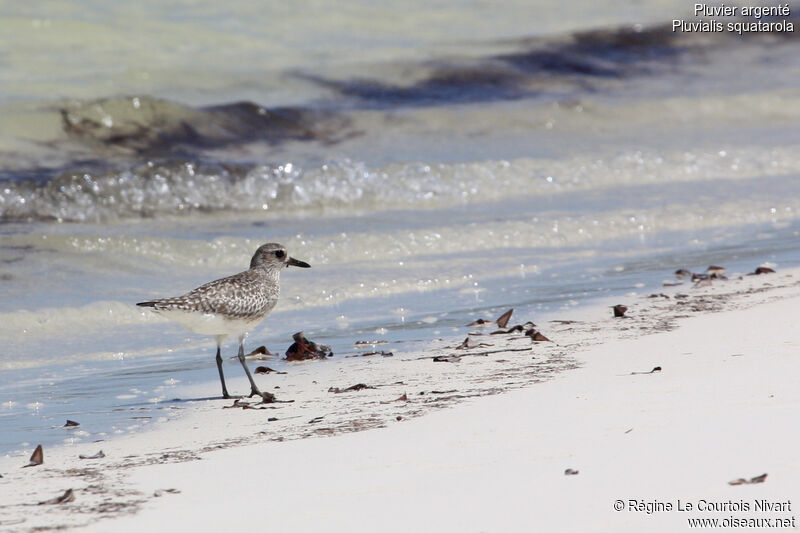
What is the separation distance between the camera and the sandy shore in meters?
3.40

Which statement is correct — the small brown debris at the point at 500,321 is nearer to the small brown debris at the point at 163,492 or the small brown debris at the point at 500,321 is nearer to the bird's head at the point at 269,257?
the bird's head at the point at 269,257

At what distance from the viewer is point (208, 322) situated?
6074 mm

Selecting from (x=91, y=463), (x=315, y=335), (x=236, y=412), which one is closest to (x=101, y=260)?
(x=315, y=335)

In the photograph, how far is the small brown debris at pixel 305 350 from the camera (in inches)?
259

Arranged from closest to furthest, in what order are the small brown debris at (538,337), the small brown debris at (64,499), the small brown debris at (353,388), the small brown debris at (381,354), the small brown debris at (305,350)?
the small brown debris at (64,499) < the small brown debris at (353,388) < the small brown debris at (538,337) < the small brown debris at (381,354) < the small brown debris at (305,350)

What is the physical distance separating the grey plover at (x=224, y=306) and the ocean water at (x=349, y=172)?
345 mm

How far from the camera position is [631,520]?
3209 mm

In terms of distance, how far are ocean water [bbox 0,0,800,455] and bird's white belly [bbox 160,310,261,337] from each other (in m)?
0.34

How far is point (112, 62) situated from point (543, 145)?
7.19 meters

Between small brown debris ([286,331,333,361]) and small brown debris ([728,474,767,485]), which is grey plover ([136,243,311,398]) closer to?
small brown debris ([286,331,333,361])

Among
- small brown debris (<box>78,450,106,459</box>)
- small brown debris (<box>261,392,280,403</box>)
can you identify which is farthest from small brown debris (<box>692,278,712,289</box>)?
small brown debris (<box>78,450,106,459</box>)

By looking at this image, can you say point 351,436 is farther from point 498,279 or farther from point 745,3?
point 745,3

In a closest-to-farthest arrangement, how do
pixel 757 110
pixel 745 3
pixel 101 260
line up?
pixel 101 260 → pixel 757 110 → pixel 745 3

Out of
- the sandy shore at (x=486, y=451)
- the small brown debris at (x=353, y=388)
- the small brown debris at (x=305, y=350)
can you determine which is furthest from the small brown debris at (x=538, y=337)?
the small brown debris at (x=305, y=350)
